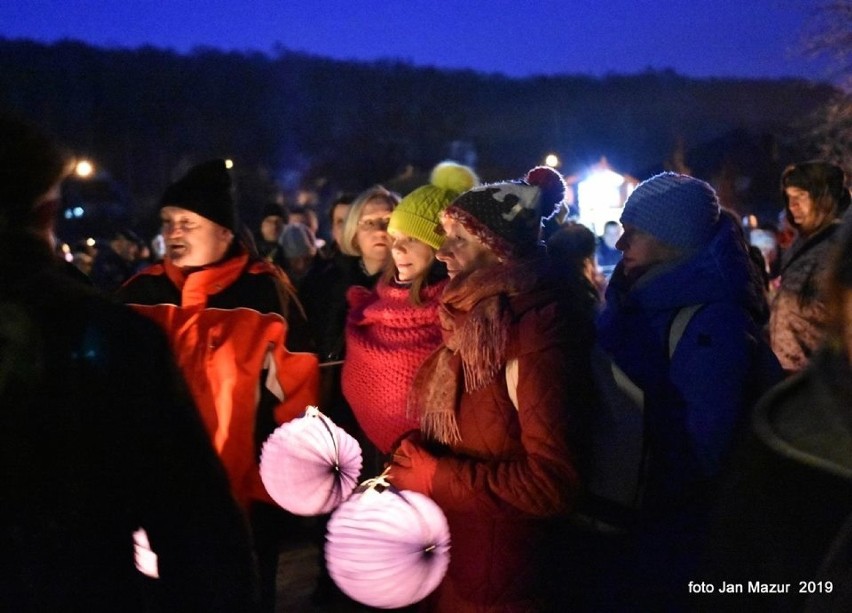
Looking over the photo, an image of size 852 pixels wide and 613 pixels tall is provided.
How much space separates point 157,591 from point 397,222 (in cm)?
221

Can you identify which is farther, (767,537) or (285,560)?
(285,560)

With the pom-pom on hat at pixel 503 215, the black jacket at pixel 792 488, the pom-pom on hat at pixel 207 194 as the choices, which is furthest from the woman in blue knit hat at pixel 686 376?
the pom-pom on hat at pixel 207 194

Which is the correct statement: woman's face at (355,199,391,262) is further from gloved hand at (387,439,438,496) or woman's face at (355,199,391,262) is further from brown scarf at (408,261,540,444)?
gloved hand at (387,439,438,496)

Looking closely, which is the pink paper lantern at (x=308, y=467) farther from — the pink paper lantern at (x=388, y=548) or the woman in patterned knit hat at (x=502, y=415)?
the pink paper lantern at (x=388, y=548)

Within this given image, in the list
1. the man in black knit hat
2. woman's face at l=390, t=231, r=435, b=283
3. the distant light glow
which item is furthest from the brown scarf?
the distant light glow

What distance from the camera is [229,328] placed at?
3.29 metres

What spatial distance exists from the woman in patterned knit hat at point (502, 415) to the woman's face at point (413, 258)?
75cm

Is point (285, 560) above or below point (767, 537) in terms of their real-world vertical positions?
below

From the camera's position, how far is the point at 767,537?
1412 mm

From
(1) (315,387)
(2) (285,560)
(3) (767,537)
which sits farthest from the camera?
(2) (285,560)

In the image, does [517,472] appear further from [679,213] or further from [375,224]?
[375,224]

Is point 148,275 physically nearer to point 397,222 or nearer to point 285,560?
point 397,222

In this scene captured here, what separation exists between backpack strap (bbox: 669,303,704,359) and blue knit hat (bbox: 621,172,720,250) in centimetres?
27

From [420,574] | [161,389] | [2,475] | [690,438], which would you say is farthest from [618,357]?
[2,475]
